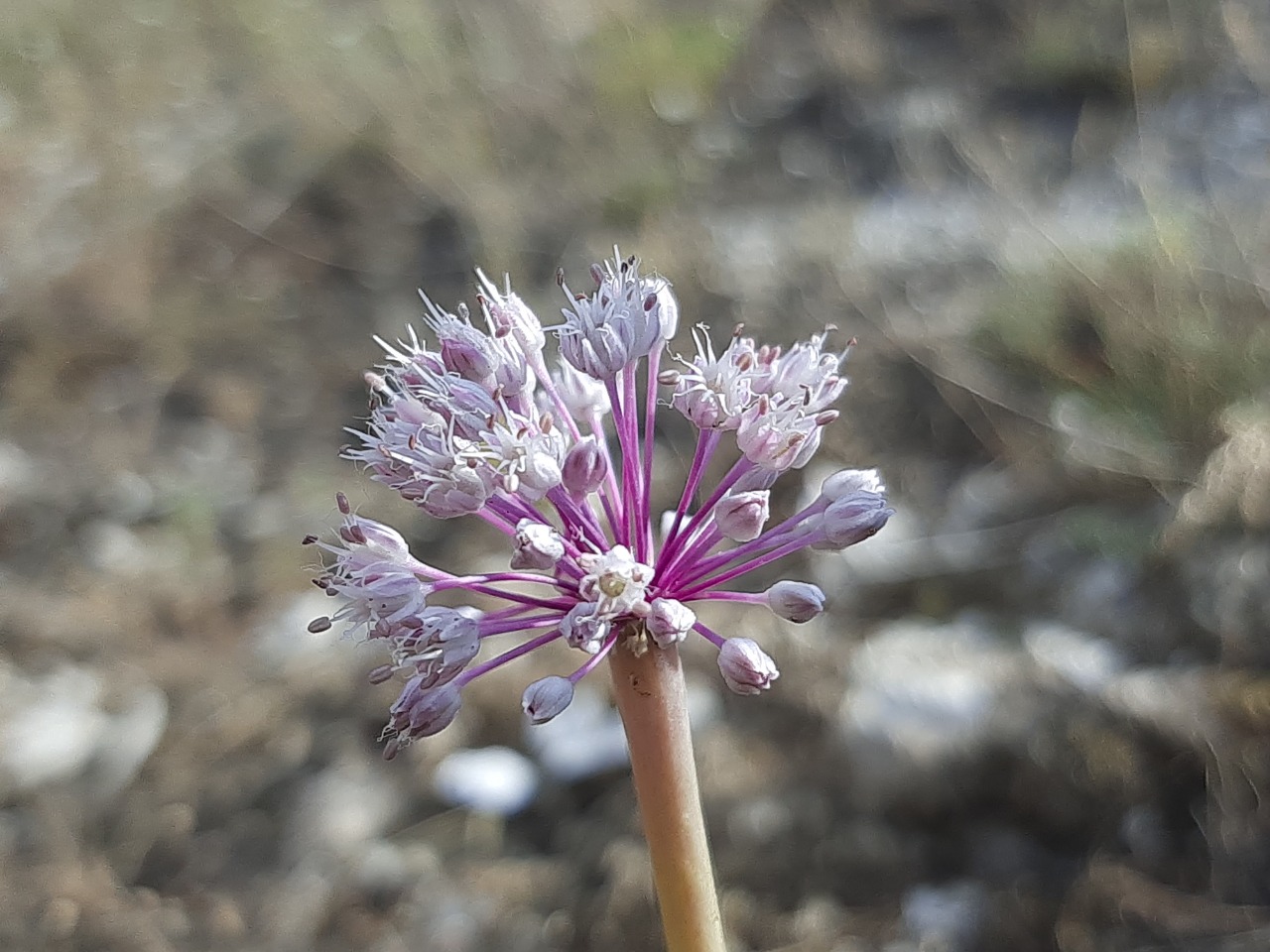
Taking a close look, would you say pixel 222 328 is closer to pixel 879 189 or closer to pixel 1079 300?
pixel 879 189

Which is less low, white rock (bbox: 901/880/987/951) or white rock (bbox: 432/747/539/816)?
white rock (bbox: 432/747/539/816)

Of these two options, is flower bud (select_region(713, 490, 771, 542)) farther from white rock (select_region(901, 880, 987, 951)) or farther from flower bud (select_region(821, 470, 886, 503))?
white rock (select_region(901, 880, 987, 951))

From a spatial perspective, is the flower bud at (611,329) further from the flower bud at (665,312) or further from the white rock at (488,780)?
the white rock at (488,780)

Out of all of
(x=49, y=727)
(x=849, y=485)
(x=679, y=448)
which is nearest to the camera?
(x=849, y=485)

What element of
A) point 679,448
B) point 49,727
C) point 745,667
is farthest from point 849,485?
point 49,727

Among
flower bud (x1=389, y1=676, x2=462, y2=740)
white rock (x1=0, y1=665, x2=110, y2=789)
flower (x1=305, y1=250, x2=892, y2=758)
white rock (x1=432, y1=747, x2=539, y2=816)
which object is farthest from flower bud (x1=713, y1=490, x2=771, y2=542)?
white rock (x1=0, y1=665, x2=110, y2=789)

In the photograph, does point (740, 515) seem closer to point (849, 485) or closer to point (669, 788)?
point (849, 485)

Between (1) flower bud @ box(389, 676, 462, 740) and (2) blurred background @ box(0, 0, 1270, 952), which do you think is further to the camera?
(2) blurred background @ box(0, 0, 1270, 952)

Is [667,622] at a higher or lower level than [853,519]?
lower
